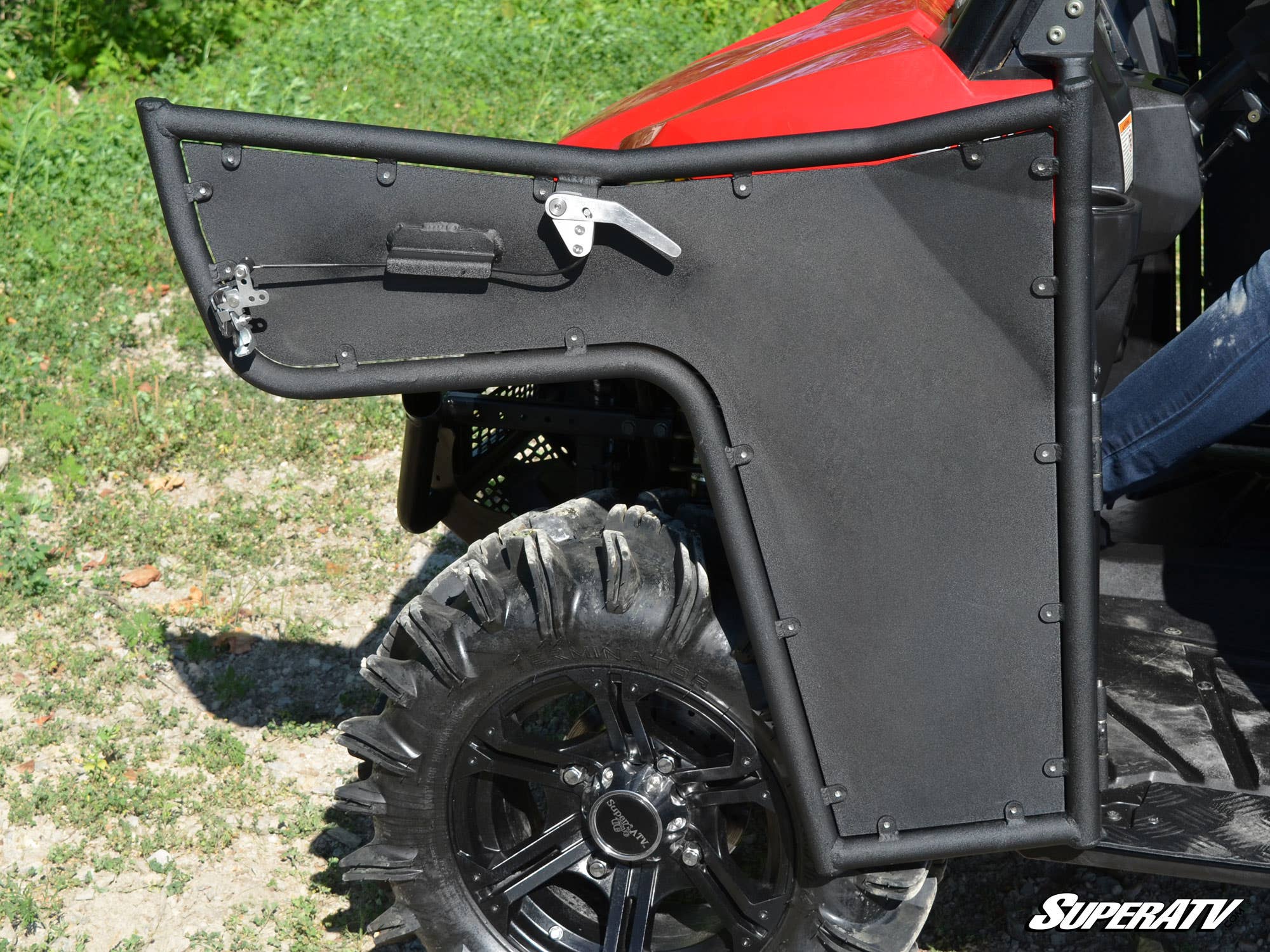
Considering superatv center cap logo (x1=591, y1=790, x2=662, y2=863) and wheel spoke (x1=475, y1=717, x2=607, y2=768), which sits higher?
wheel spoke (x1=475, y1=717, x2=607, y2=768)

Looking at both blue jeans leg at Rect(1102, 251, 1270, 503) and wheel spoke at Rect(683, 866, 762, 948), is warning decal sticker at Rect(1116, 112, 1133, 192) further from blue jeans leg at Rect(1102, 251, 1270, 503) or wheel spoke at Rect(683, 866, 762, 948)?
wheel spoke at Rect(683, 866, 762, 948)

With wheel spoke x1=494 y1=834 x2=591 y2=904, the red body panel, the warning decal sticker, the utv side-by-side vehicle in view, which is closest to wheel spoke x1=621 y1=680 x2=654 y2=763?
the utv side-by-side vehicle

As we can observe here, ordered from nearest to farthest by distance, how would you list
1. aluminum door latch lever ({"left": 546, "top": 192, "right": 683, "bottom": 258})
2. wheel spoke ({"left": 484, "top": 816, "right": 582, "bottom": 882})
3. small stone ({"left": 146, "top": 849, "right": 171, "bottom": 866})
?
aluminum door latch lever ({"left": 546, "top": 192, "right": 683, "bottom": 258})
wheel spoke ({"left": 484, "top": 816, "right": 582, "bottom": 882})
small stone ({"left": 146, "top": 849, "right": 171, "bottom": 866})

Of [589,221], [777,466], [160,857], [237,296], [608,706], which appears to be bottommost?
[160,857]

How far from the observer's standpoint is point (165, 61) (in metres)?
7.69

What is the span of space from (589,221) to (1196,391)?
1.20m

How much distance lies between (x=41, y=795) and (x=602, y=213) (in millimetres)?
2175

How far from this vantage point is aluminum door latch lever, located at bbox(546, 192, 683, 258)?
5.95 ft

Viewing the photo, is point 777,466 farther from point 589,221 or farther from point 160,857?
point 160,857

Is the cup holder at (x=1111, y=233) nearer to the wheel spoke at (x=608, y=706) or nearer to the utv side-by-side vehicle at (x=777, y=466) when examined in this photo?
the utv side-by-side vehicle at (x=777, y=466)

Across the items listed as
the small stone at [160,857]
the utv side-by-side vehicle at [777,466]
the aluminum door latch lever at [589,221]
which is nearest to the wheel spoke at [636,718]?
the utv side-by-side vehicle at [777,466]

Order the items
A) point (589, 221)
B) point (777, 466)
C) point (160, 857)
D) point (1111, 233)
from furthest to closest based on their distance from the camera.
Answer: point (160, 857) → point (1111, 233) → point (777, 466) → point (589, 221)

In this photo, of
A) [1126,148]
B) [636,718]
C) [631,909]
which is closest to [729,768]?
[636,718]

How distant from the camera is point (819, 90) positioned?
2.22 m
